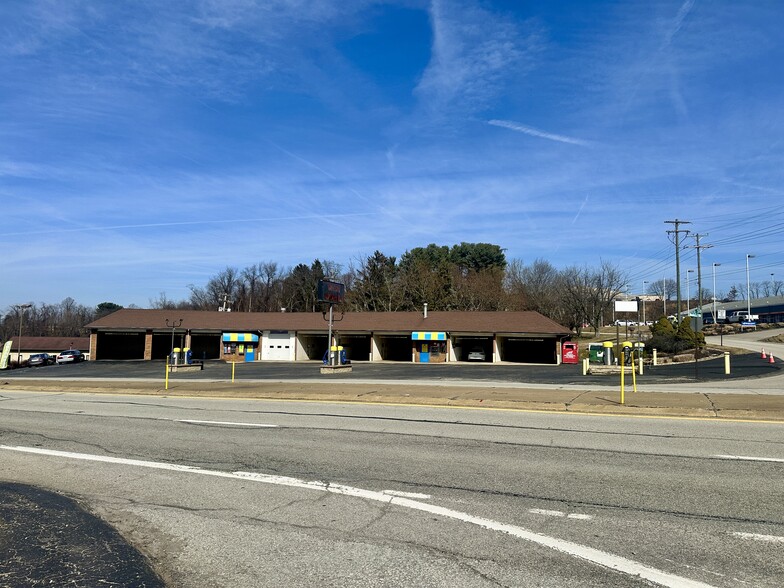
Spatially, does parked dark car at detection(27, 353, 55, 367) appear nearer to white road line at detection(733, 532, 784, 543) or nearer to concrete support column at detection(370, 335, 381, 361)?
concrete support column at detection(370, 335, 381, 361)

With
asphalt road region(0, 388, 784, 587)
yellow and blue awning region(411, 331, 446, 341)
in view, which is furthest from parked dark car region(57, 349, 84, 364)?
asphalt road region(0, 388, 784, 587)

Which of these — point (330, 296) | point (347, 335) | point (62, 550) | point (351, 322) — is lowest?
point (62, 550)

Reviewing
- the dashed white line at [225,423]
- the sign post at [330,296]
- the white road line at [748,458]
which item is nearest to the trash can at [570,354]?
the sign post at [330,296]

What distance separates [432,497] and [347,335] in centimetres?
4970

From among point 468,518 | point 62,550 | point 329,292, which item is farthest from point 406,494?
point 329,292

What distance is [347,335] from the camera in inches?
2212

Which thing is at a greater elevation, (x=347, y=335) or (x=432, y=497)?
(x=347, y=335)

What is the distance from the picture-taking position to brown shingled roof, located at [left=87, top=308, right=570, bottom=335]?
50.7m

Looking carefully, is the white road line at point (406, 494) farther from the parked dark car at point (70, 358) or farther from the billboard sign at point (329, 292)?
the parked dark car at point (70, 358)

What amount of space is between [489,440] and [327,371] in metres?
24.0

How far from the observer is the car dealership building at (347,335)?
5106cm

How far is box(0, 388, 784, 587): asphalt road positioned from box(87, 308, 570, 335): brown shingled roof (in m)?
38.4

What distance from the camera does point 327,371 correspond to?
33.6 m

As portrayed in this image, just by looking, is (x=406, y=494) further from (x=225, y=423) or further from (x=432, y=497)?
(x=225, y=423)
